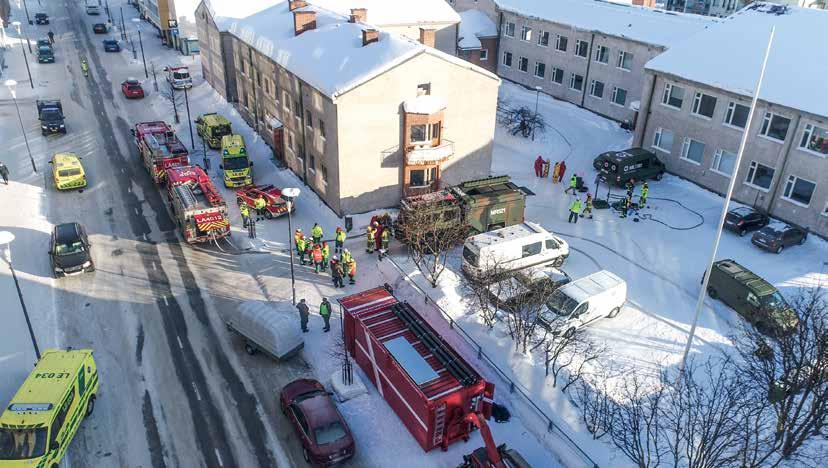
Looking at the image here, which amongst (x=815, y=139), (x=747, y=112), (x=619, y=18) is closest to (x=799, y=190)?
(x=815, y=139)

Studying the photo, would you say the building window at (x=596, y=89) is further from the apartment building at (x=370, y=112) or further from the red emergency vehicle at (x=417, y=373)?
the red emergency vehicle at (x=417, y=373)

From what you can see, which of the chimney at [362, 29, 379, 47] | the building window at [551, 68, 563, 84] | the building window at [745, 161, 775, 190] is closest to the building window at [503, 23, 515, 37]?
the building window at [551, 68, 563, 84]

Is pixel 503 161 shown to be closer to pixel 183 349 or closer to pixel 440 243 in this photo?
pixel 440 243

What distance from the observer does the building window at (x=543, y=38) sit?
55.6 meters

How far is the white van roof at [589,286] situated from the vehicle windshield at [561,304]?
184mm

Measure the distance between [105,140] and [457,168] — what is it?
90.9ft

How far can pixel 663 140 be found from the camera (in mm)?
41031

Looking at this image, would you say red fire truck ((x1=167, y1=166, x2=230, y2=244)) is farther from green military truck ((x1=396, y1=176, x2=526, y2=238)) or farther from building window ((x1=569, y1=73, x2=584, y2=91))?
building window ((x1=569, y1=73, x2=584, y2=91))

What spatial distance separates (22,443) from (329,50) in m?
26.2

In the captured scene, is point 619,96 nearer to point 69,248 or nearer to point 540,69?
point 540,69

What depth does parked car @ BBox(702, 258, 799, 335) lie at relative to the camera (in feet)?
77.6

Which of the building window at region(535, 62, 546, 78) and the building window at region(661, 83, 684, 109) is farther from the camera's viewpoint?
the building window at region(535, 62, 546, 78)

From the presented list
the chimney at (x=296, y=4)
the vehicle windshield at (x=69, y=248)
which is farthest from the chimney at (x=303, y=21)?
the vehicle windshield at (x=69, y=248)

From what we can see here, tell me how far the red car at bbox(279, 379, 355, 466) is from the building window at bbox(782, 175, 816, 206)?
29091mm
